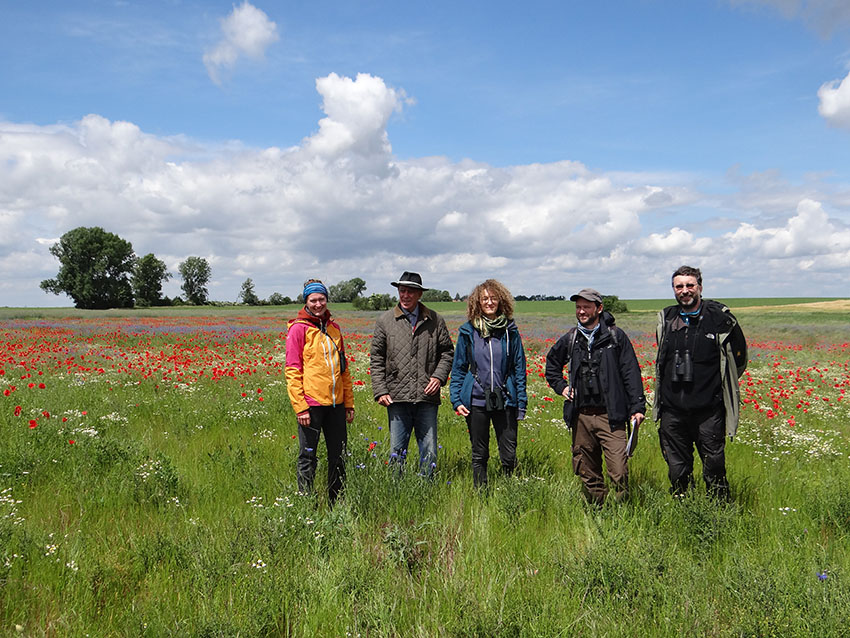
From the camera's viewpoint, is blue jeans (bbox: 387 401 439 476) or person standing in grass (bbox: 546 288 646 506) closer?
person standing in grass (bbox: 546 288 646 506)

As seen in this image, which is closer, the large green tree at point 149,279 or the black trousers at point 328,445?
the black trousers at point 328,445

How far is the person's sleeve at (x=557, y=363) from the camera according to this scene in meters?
5.11

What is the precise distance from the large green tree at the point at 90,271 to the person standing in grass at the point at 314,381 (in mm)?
84439

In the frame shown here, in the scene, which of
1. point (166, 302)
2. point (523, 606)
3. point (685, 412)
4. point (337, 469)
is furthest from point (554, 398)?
point (166, 302)

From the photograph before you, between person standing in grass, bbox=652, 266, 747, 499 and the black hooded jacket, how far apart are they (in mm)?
358

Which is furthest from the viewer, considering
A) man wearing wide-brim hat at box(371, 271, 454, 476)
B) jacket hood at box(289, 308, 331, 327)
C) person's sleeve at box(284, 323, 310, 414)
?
man wearing wide-brim hat at box(371, 271, 454, 476)

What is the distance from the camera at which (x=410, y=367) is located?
526 cm

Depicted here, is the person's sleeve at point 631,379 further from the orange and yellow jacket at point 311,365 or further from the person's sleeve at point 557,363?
the orange and yellow jacket at point 311,365

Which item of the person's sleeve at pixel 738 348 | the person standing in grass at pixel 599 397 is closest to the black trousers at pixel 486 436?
the person standing in grass at pixel 599 397

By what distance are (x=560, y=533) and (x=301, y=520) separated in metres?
2.02

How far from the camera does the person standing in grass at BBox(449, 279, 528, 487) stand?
5055 millimetres

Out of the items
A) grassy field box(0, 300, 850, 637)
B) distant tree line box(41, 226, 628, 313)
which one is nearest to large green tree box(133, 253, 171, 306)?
distant tree line box(41, 226, 628, 313)

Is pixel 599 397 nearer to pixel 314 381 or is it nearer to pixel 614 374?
pixel 614 374

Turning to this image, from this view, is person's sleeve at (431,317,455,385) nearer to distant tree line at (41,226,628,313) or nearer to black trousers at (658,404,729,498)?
black trousers at (658,404,729,498)
